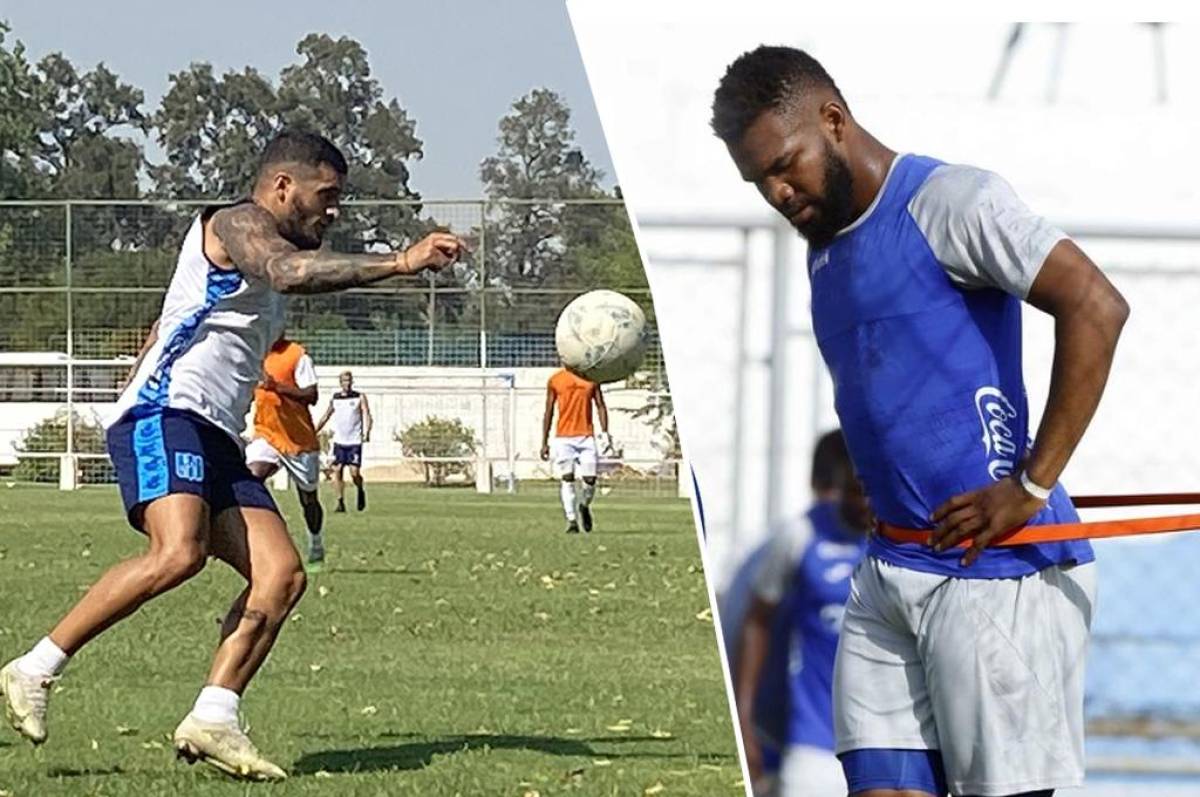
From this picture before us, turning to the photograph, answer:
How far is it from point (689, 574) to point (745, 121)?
28.5 feet

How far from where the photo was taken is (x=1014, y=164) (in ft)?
14.9

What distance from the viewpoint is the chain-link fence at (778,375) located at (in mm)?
4543

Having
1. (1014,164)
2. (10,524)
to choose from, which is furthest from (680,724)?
(10,524)

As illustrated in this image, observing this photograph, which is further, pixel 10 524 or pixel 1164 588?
pixel 10 524

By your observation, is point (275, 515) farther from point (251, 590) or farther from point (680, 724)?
point (680, 724)

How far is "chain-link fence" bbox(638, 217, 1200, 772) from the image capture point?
4.54m

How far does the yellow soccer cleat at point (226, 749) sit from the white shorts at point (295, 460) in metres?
7.49

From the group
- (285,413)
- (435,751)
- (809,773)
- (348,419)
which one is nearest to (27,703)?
(435,751)

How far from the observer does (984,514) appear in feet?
11.7

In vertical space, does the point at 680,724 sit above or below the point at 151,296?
below

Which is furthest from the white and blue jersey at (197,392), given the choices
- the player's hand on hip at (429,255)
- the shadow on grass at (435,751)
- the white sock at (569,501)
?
the white sock at (569,501)

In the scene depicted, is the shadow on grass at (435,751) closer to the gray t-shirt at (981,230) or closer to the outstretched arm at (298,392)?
the gray t-shirt at (981,230)

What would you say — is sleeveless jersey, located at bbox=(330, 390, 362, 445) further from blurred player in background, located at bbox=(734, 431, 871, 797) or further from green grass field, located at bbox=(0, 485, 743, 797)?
blurred player in background, located at bbox=(734, 431, 871, 797)

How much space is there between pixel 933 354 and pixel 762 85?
0.57 m
